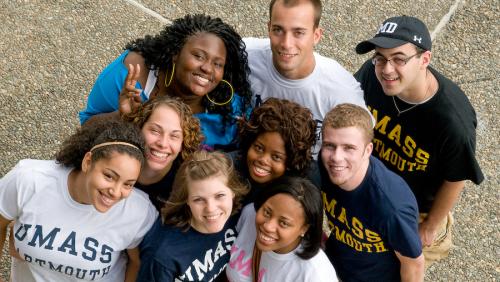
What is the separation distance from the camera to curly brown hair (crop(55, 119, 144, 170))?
3441 mm

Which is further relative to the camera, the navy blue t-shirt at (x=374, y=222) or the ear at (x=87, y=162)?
the navy blue t-shirt at (x=374, y=222)

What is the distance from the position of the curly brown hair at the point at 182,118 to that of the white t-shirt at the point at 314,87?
67 cm

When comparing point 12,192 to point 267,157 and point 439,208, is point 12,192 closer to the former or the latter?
point 267,157

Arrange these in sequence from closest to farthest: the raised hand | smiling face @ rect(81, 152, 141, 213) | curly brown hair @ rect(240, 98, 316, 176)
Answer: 1. smiling face @ rect(81, 152, 141, 213)
2. curly brown hair @ rect(240, 98, 316, 176)
3. the raised hand

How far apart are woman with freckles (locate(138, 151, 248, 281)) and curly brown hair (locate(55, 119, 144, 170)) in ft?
0.95

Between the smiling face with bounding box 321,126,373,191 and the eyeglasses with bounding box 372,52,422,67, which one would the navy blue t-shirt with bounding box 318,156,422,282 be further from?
the eyeglasses with bounding box 372,52,422,67

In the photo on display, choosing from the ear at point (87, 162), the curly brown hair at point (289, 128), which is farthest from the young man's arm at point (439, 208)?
the ear at point (87, 162)

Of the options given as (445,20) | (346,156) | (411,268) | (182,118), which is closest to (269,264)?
(346,156)

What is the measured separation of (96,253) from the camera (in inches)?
140

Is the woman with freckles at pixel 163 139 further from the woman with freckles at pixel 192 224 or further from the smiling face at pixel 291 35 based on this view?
the smiling face at pixel 291 35

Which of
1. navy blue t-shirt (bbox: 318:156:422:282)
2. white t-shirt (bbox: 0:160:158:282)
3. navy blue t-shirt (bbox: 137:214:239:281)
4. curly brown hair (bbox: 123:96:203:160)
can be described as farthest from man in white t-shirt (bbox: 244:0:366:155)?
white t-shirt (bbox: 0:160:158:282)

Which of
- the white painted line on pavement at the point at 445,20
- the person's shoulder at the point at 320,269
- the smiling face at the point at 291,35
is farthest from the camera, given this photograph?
the white painted line on pavement at the point at 445,20

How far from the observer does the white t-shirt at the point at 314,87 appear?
14.1ft

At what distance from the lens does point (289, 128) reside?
12.5 ft
